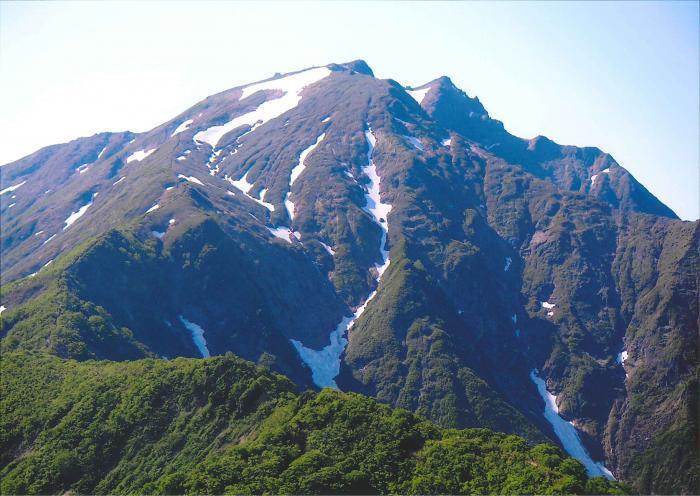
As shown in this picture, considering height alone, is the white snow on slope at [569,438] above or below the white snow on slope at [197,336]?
below

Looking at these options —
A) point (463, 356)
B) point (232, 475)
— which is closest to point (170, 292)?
point (463, 356)

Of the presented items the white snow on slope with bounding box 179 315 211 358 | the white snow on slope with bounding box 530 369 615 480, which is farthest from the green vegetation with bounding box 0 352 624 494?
the white snow on slope with bounding box 530 369 615 480

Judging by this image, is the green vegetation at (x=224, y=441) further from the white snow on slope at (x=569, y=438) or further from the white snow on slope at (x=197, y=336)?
the white snow on slope at (x=569, y=438)

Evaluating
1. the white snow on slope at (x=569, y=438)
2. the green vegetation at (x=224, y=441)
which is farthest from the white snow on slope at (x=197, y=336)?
the white snow on slope at (x=569, y=438)

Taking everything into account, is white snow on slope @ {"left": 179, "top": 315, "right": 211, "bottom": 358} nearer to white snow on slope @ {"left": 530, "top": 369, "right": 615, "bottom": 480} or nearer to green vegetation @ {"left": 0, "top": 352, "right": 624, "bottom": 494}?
green vegetation @ {"left": 0, "top": 352, "right": 624, "bottom": 494}

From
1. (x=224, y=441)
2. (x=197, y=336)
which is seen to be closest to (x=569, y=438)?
(x=197, y=336)

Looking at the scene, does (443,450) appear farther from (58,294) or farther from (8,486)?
(58,294)

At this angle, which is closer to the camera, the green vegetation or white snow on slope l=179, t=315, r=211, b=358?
the green vegetation
